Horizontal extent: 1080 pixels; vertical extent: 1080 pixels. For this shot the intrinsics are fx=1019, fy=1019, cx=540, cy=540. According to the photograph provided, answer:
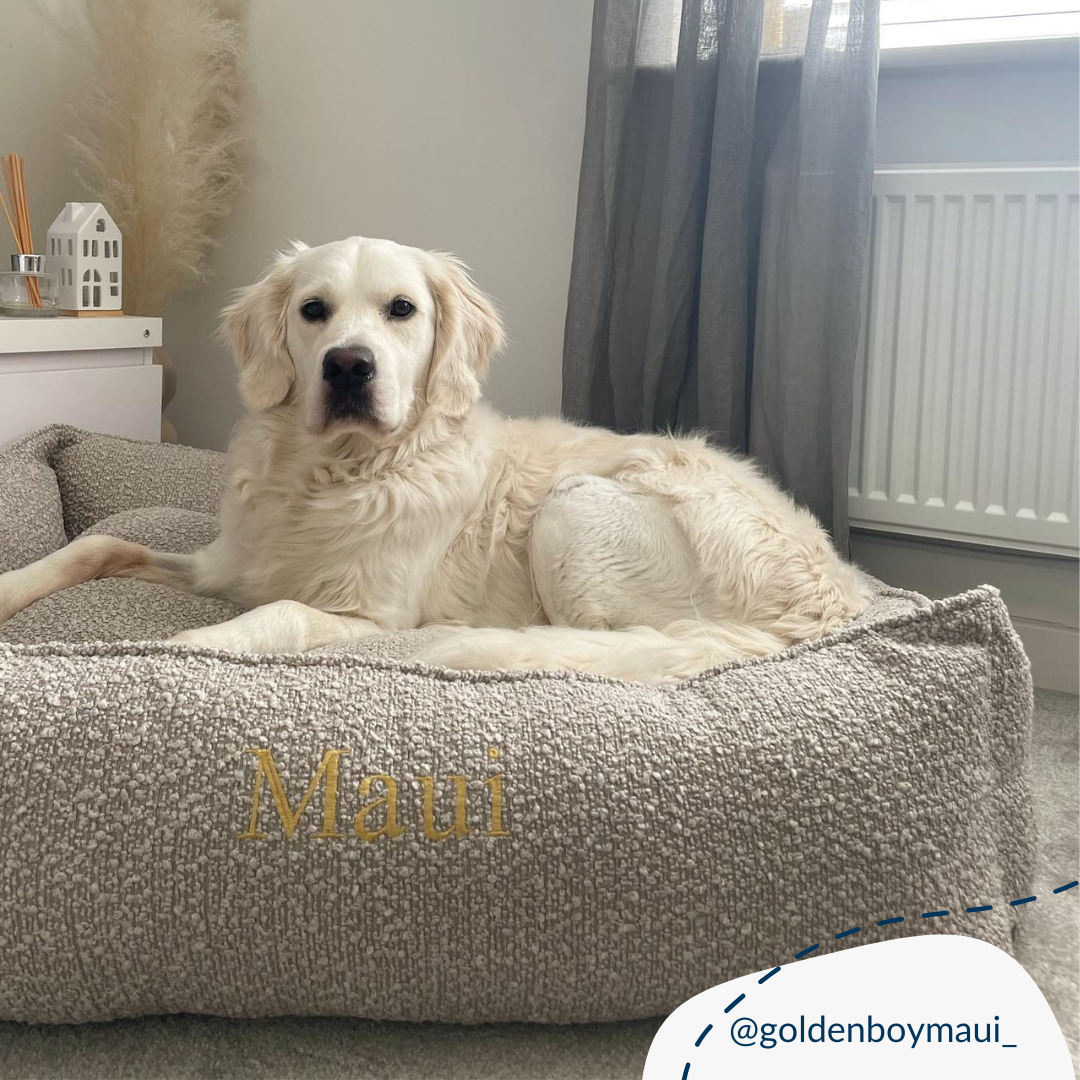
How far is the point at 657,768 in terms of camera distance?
1.02m

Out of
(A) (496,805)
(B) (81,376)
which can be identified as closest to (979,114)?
(A) (496,805)

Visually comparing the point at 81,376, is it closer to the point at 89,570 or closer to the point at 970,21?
the point at 89,570

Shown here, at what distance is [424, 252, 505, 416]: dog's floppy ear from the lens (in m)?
1.75

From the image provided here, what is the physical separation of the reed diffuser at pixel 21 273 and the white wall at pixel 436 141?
758mm

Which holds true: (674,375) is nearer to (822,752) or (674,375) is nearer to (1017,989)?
(822,752)

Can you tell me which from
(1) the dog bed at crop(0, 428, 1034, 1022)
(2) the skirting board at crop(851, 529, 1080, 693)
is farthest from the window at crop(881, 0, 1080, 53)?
(1) the dog bed at crop(0, 428, 1034, 1022)

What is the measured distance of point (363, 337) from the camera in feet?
5.25

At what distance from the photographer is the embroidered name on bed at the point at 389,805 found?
3.17 ft

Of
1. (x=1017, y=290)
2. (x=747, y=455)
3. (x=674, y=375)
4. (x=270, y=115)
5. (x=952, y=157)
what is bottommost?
(x=747, y=455)

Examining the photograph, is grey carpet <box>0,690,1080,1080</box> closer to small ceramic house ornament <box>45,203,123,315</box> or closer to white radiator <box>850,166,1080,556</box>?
white radiator <box>850,166,1080,556</box>

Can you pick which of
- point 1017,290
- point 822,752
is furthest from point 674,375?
point 822,752

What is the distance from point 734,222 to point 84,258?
1.56 meters

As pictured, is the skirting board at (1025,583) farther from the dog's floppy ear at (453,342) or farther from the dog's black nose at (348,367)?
the dog's black nose at (348,367)

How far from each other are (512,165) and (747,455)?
102 cm
